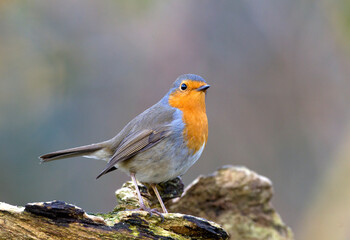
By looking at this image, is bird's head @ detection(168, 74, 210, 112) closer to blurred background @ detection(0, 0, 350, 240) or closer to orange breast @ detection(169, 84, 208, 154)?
orange breast @ detection(169, 84, 208, 154)

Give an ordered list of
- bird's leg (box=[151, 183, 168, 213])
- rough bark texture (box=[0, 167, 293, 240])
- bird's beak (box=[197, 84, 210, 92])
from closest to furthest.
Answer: rough bark texture (box=[0, 167, 293, 240])
bird's leg (box=[151, 183, 168, 213])
bird's beak (box=[197, 84, 210, 92])

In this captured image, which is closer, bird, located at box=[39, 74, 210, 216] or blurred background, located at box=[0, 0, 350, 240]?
bird, located at box=[39, 74, 210, 216]

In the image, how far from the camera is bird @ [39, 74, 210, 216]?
12.3 feet

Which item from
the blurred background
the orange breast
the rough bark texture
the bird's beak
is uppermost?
the blurred background

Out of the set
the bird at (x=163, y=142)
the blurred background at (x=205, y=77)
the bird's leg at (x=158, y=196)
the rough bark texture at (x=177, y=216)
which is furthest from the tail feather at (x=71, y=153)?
the blurred background at (x=205, y=77)

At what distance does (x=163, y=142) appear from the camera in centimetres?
381

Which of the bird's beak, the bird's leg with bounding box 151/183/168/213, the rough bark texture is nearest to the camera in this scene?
the rough bark texture

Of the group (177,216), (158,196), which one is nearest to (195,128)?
(158,196)

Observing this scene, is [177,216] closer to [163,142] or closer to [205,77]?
[163,142]

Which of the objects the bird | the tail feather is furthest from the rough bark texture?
the tail feather

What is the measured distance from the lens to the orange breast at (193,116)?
150 inches

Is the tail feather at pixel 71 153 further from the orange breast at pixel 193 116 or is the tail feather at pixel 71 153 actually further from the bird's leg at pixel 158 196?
the orange breast at pixel 193 116

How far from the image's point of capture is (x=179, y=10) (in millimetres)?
6434

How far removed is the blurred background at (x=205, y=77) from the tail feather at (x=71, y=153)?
1613mm
